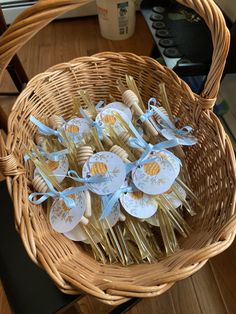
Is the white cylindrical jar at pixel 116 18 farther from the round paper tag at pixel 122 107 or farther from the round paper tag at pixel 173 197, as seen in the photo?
the round paper tag at pixel 173 197

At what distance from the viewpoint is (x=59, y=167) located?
61 centimetres

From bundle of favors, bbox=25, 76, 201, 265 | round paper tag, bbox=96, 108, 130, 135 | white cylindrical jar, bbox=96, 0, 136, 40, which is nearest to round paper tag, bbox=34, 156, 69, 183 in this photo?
bundle of favors, bbox=25, 76, 201, 265

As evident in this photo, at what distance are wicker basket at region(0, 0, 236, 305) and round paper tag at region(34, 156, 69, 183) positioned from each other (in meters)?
0.05

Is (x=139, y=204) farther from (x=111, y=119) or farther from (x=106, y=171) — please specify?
(x=111, y=119)

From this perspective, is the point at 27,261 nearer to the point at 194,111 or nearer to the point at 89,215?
the point at 89,215

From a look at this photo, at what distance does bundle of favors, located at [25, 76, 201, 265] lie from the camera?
55 centimetres

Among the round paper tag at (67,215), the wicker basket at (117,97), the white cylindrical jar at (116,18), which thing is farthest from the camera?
the white cylindrical jar at (116,18)

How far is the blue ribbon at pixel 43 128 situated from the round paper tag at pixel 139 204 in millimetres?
210

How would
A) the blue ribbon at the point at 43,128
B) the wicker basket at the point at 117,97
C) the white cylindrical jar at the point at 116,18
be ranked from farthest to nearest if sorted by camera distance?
1. the white cylindrical jar at the point at 116,18
2. the blue ribbon at the point at 43,128
3. the wicker basket at the point at 117,97

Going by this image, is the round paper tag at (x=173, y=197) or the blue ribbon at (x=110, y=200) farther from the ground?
the blue ribbon at (x=110, y=200)

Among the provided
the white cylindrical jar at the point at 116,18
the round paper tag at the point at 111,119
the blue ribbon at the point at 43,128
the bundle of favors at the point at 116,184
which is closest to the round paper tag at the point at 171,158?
the bundle of favors at the point at 116,184

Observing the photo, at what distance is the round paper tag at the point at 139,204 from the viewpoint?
1.82 ft

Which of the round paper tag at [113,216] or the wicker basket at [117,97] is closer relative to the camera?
the wicker basket at [117,97]

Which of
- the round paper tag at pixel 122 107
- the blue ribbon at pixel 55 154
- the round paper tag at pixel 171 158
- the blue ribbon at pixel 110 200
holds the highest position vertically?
the round paper tag at pixel 122 107
